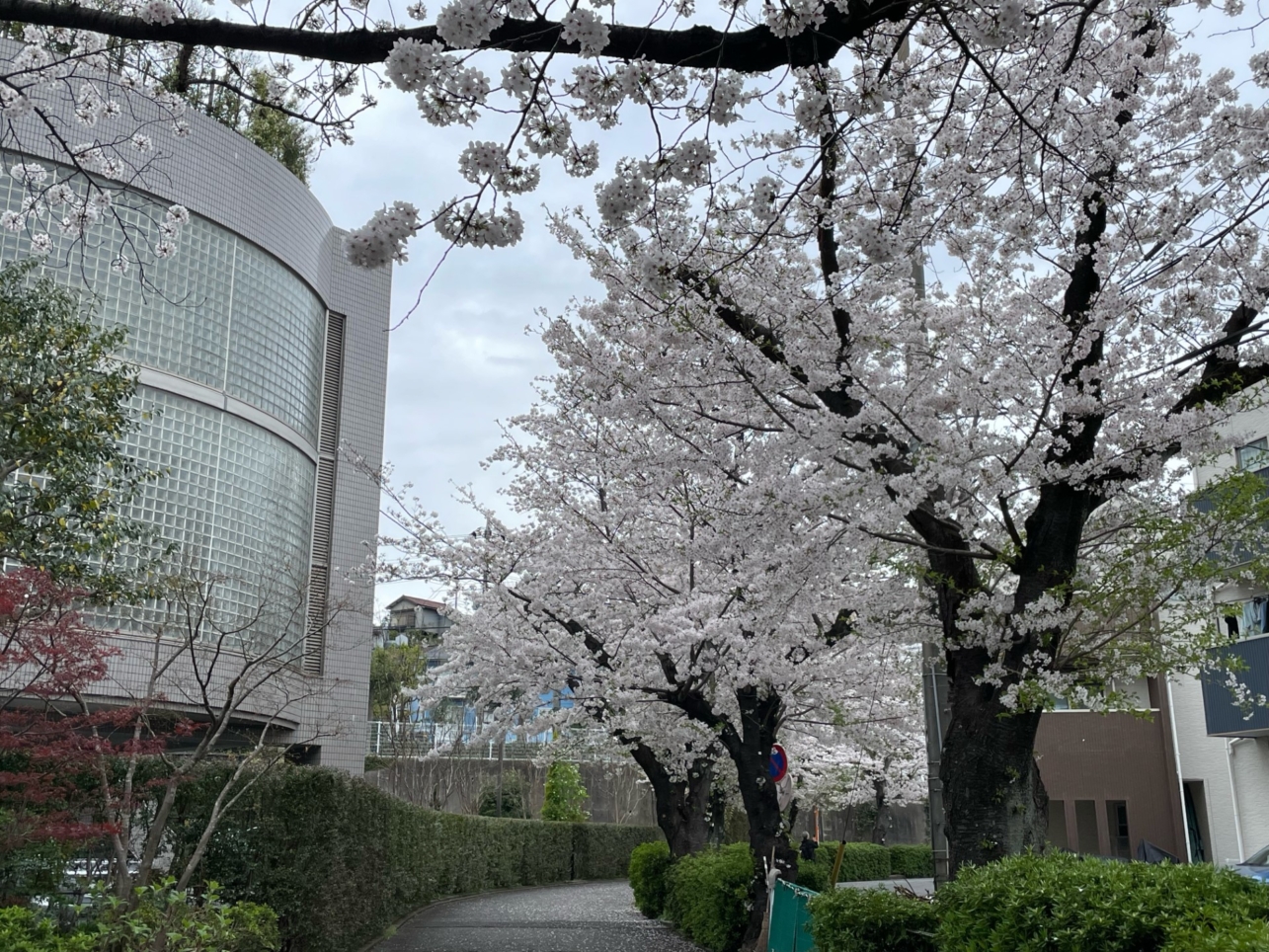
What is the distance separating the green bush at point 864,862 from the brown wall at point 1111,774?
5.64 meters

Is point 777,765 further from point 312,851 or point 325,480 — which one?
point 325,480

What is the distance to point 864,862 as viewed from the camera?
2930 centimetres

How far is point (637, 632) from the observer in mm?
11336

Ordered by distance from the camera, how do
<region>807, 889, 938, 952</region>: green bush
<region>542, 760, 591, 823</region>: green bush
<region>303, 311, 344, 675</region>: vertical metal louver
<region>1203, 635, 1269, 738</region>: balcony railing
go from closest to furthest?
1. <region>807, 889, 938, 952</region>: green bush
2. <region>1203, 635, 1269, 738</region>: balcony railing
3. <region>303, 311, 344, 675</region>: vertical metal louver
4. <region>542, 760, 591, 823</region>: green bush

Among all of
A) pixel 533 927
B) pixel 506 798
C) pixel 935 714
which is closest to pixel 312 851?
pixel 935 714

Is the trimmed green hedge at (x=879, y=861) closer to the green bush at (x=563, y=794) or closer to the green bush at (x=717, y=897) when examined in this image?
the green bush at (x=563, y=794)

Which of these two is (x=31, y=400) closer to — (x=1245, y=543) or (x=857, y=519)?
(x=857, y=519)

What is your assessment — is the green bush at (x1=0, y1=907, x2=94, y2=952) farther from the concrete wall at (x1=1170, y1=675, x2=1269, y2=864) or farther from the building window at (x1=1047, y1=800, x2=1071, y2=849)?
the building window at (x1=1047, y1=800, x2=1071, y2=849)

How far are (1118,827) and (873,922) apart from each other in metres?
19.6

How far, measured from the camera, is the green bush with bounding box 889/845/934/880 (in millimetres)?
31859

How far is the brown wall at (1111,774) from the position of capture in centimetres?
2250

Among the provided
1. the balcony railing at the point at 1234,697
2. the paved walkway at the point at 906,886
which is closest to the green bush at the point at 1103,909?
the paved walkway at the point at 906,886

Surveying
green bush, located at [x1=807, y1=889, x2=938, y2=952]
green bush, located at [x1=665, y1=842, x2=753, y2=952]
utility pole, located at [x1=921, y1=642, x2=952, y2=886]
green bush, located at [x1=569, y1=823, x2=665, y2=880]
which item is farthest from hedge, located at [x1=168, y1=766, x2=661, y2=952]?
green bush, located at [x1=569, y1=823, x2=665, y2=880]

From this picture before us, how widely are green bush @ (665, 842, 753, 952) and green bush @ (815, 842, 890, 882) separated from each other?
43.6 ft
